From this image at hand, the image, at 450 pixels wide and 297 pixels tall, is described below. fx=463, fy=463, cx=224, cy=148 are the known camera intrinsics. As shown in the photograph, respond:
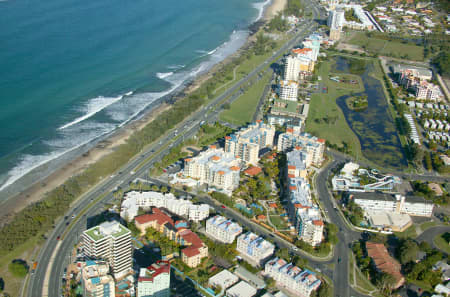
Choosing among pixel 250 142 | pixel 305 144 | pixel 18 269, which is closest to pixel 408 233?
pixel 305 144

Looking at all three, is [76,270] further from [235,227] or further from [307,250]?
[307,250]

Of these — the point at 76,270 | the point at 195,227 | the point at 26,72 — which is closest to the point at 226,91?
the point at 26,72

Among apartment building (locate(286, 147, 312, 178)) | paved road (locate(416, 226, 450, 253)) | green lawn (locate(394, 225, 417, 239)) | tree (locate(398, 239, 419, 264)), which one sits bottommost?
paved road (locate(416, 226, 450, 253))

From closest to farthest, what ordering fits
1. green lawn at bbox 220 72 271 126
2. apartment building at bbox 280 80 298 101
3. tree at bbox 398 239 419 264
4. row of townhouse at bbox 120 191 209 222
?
tree at bbox 398 239 419 264 < row of townhouse at bbox 120 191 209 222 < green lawn at bbox 220 72 271 126 < apartment building at bbox 280 80 298 101

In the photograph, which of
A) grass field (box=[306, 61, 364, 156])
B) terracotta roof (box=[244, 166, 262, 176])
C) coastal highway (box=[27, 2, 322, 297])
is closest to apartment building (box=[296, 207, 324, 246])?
terracotta roof (box=[244, 166, 262, 176])

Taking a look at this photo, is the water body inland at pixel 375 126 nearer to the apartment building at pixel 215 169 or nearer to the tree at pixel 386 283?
the apartment building at pixel 215 169

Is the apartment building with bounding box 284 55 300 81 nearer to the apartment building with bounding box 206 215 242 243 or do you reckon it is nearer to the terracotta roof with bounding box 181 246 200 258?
the apartment building with bounding box 206 215 242 243
